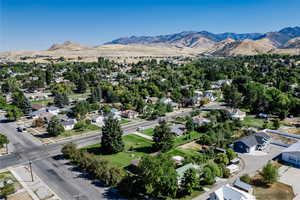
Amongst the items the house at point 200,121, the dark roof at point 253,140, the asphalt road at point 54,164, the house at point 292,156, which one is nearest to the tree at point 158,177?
the asphalt road at point 54,164

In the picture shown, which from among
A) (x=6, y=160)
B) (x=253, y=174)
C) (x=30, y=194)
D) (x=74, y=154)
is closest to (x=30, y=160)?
(x=6, y=160)

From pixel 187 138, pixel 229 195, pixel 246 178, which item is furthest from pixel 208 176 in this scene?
pixel 187 138

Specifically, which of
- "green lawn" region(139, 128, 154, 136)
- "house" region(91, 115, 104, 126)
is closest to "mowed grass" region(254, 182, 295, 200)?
"green lawn" region(139, 128, 154, 136)

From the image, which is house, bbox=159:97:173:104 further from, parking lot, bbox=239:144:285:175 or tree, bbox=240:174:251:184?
tree, bbox=240:174:251:184

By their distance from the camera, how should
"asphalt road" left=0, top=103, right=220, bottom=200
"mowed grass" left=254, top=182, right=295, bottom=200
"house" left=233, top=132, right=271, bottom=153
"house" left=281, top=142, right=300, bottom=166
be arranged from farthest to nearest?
"house" left=233, top=132, right=271, bottom=153 → "house" left=281, top=142, right=300, bottom=166 → "asphalt road" left=0, top=103, right=220, bottom=200 → "mowed grass" left=254, top=182, right=295, bottom=200

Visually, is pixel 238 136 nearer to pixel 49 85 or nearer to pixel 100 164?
pixel 100 164

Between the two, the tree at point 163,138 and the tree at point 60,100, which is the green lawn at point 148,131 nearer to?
the tree at point 163,138
